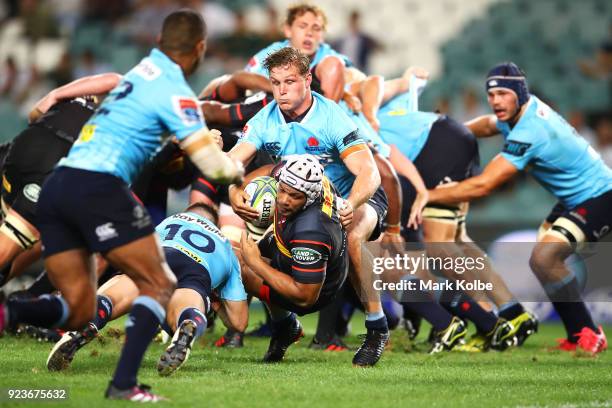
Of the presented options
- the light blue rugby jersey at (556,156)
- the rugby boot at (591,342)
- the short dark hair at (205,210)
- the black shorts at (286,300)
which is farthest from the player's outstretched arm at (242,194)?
the rugby boot at (591,342)

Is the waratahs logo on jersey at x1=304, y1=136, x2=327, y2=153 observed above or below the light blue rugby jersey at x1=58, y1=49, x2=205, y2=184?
below

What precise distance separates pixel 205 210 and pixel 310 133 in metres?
1.27

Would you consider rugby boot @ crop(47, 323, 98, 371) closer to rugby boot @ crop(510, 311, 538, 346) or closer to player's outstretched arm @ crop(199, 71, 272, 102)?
player's outstretched arm @ crop(199, 71, 272, 102)

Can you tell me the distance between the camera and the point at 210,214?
8.60 metres

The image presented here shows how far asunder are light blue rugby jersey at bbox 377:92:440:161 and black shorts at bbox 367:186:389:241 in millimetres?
1967

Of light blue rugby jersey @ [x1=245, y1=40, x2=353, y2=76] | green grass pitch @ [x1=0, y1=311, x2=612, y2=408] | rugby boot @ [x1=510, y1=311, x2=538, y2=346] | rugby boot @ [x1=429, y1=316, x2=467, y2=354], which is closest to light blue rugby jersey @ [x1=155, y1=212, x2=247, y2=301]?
green grass pitch @ [x1=0, y1=311, x2=612, y2=408]

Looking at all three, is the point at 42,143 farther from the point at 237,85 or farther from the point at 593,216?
the point at 593,216

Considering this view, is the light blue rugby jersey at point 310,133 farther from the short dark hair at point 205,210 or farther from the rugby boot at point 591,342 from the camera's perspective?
the rugby boot at point 591,342

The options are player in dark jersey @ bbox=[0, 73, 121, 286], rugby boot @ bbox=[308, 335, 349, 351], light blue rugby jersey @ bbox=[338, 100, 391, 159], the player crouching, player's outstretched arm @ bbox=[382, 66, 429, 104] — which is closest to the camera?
the player crouching

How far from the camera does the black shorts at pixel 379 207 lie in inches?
320

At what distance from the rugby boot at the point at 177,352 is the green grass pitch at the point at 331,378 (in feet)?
0.28

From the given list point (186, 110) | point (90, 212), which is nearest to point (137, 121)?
point (186, 110)

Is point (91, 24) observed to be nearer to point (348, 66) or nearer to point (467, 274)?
point (348, 66)

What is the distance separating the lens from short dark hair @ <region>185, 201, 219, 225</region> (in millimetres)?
8430
